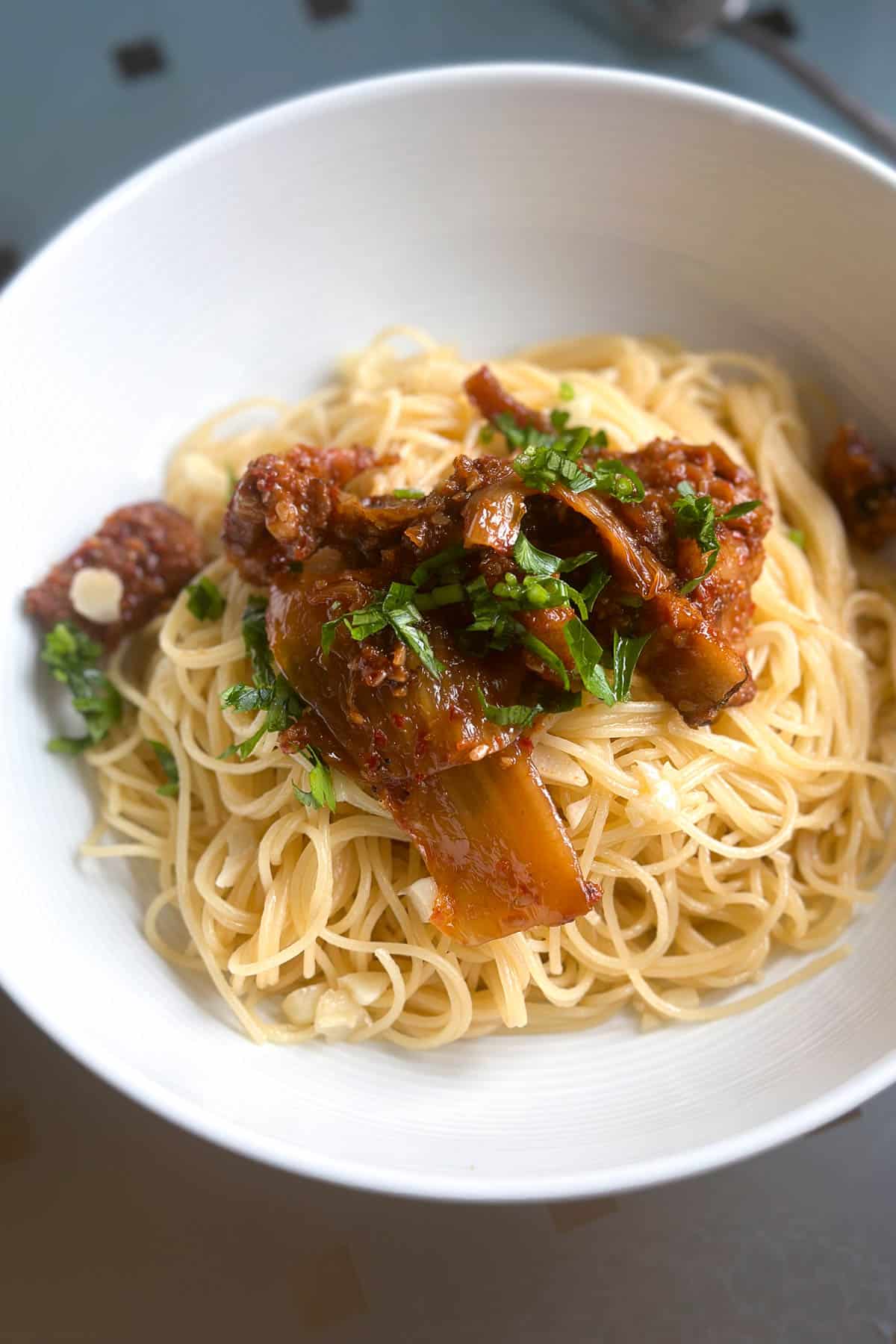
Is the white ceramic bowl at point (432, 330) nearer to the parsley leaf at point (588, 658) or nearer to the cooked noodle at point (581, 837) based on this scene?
the cooked noodle at point (581, 837)

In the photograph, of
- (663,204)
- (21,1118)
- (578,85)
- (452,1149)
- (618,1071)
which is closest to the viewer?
(452,1149)

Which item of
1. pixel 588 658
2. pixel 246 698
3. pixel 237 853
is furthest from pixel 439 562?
pixel 237 853

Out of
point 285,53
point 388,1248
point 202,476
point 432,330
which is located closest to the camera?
point 388,1248

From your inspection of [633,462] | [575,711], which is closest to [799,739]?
[575,711]

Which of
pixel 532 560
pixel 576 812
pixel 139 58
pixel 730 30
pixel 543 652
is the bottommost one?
pixel 576 812

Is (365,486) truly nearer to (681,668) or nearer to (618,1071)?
(681,668)

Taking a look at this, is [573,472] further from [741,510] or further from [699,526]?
[741,510]
